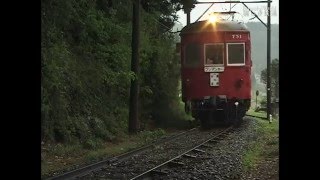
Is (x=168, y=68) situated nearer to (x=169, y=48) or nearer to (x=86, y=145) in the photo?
(x=169, y=48)

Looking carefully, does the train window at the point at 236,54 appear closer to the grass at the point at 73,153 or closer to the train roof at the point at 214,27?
the train roof at the point at 214,27

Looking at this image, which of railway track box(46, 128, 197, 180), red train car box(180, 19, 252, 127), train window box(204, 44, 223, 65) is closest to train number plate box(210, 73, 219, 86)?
red train car box(180, 19, 252, 127)

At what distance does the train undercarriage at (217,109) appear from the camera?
17.8 meters

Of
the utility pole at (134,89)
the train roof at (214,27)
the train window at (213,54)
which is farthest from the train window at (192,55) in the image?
the utility pole at (134,89)

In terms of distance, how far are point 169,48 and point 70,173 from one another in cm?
1575

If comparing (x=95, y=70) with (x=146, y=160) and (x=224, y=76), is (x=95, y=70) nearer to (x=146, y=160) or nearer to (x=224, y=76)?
(x=224, y=76)

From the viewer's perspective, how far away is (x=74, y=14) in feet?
44.4

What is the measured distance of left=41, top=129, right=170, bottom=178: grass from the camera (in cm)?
952

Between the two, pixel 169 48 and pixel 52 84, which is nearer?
pixel 52 84

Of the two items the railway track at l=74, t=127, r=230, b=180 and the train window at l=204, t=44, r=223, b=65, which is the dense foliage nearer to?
the railway track at l=74, t=127, r=230, b=180

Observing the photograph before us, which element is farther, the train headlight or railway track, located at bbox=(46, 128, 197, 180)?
the train headlight

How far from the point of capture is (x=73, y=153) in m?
11.4
